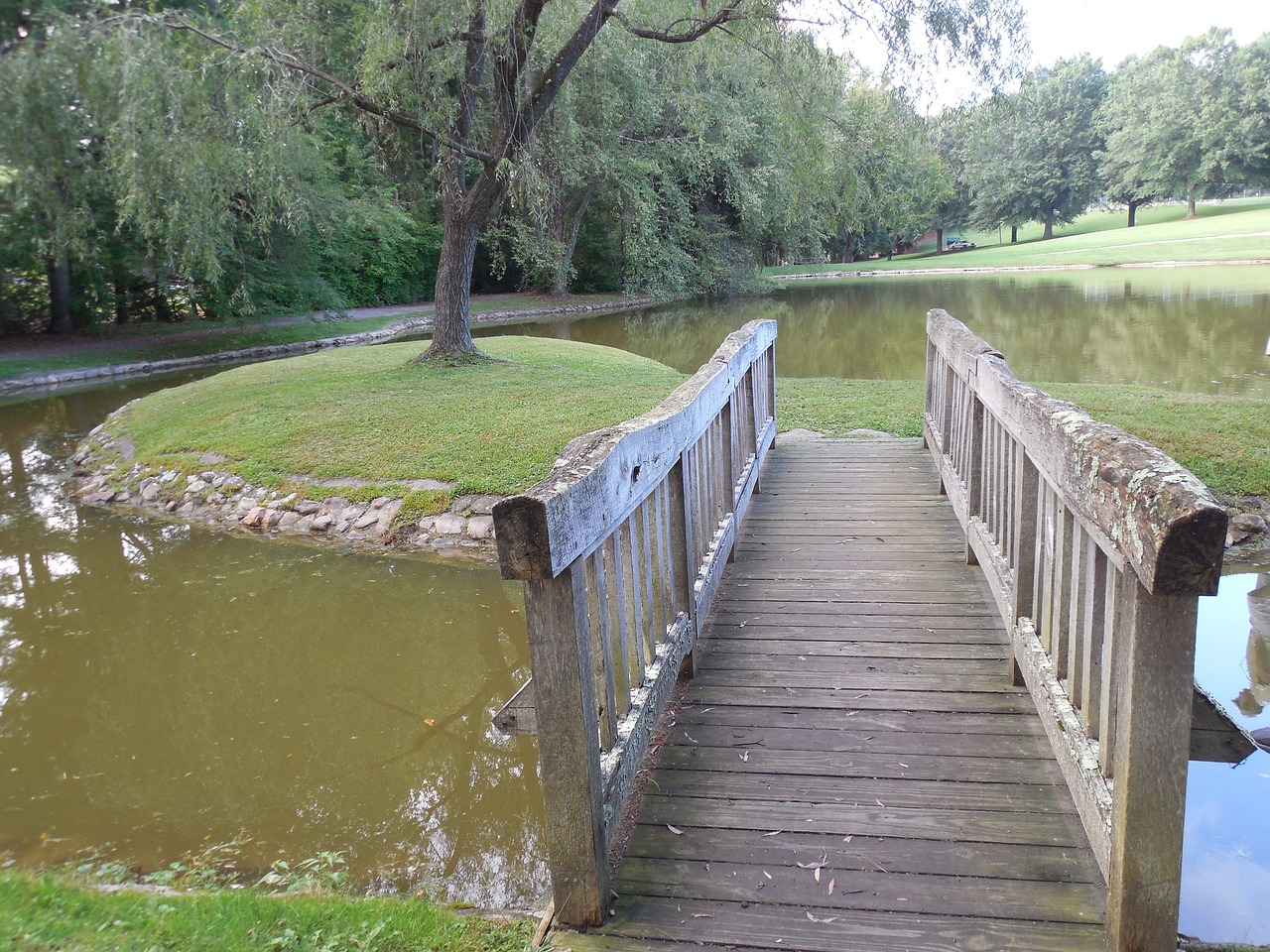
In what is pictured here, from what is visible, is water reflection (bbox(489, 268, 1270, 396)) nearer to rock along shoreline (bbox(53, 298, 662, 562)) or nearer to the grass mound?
the grass mound

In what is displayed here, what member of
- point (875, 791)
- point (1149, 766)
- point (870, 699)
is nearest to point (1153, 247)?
point (870, 699)

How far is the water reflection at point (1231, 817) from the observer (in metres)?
2.80

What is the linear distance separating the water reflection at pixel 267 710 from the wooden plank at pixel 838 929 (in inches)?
46.5

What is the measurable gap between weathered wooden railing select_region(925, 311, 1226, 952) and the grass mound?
515 cm

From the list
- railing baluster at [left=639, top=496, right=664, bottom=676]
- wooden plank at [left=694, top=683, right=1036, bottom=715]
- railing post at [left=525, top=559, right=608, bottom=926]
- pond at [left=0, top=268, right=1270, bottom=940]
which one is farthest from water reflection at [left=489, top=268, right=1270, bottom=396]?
railing post at [left=525, top=559, right=608, bottom=926]

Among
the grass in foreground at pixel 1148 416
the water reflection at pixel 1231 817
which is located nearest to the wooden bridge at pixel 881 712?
the water reflection at pixel 1231 817

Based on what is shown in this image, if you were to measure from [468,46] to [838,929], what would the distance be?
1340 centimetres

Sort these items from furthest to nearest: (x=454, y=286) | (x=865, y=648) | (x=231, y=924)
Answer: (x=454, y=286) → (x=865, y=648) → (x=231, y=924)

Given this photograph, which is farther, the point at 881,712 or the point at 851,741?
the point at 881,712

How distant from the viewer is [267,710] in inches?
197

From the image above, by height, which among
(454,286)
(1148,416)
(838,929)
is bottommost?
(838,929)

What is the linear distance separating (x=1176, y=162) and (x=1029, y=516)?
62364mm

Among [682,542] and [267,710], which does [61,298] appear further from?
[682,542]

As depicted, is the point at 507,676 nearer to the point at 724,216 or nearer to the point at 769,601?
the point at 769,601
